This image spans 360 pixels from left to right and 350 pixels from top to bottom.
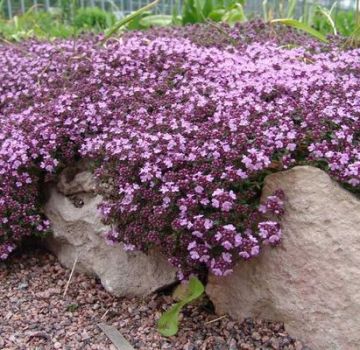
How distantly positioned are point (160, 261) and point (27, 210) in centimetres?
68

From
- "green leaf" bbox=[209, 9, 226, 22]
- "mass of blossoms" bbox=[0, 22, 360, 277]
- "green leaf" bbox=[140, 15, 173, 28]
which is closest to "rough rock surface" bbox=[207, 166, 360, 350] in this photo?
"mass of blossoms" bbox=[0, 22, 360, 277]

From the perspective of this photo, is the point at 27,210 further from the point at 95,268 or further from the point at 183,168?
the point at 183,168

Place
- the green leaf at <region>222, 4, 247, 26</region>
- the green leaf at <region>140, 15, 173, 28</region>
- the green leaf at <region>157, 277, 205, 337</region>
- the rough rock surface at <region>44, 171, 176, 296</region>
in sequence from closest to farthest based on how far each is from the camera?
1. the green leaf at <region>157, 277, 205, 337</region>
2. the rough rock surface at <region>44, 171, 176, 296</region>
3. the green leaf at <region>222, 4, 247, 26</region>
4. the green leaf at <region>140, 15, 173, 28</region>

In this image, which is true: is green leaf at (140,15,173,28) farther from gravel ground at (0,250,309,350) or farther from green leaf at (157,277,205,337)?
green leaf at (157,277,205,337)

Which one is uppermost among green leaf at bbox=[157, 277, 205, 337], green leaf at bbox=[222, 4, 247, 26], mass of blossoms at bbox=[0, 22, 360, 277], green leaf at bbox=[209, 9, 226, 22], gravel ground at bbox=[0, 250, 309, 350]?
mass of blossoms at bbox=[0, 22, 360, 277]

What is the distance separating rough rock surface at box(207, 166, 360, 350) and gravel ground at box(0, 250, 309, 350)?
11 centimetres

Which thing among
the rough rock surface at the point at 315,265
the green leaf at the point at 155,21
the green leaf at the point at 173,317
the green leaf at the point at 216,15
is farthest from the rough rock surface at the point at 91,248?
the green leaf at the point at 155,21

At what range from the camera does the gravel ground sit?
2182mm

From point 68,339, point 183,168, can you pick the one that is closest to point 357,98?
point 183,168

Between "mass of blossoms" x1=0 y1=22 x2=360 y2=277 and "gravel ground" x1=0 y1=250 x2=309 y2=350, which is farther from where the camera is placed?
"gravel ground" x1=0 y1=250 x2=309 y2=350

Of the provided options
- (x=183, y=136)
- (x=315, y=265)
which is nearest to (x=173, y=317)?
(x=315, y=265)

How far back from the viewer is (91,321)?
237cm

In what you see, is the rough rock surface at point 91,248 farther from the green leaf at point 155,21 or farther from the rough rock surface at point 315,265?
the green leaf at point 155,21

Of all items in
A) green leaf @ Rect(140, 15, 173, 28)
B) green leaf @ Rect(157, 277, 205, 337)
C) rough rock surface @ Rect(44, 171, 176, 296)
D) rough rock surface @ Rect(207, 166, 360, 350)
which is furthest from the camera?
green leaf @ Rect(140, 15, 173, 28)
